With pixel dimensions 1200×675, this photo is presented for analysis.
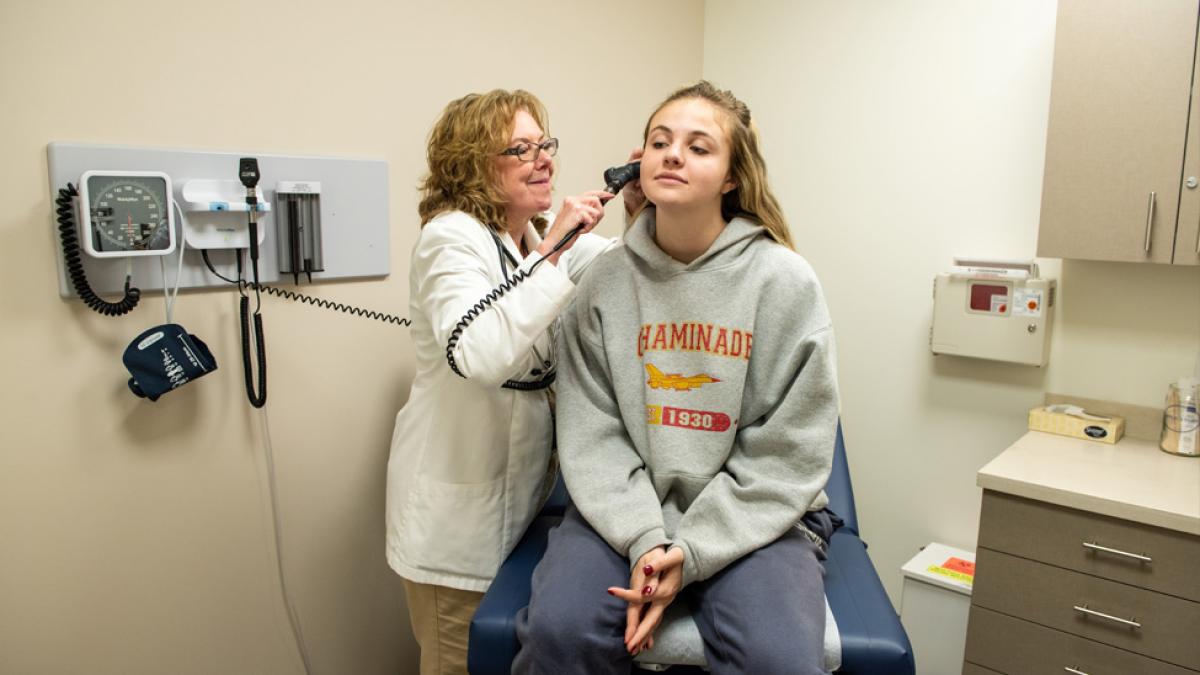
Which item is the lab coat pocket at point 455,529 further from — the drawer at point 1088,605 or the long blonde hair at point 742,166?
the drawer at point 1088,605

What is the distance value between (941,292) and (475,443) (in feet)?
5.03

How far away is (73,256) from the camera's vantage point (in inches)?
52.9

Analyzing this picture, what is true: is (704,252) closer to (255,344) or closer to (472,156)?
(472,156)

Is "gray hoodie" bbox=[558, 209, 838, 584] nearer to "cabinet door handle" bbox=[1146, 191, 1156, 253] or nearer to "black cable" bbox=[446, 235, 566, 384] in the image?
"black cable" bbox=[446, 235, 566, 384]

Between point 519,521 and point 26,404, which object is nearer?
point 26,404

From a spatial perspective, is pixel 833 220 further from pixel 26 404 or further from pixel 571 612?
pixel 26 404

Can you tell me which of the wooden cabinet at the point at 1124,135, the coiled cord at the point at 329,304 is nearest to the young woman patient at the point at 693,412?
the coiled cord at the point at 329,304

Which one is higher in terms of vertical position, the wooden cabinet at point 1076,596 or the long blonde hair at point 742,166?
the long blonde hair at point 742,166

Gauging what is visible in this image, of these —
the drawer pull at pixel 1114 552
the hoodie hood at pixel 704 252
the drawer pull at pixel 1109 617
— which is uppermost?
the hoodie hood at pixel 704 252

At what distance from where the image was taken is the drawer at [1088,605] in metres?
1.69

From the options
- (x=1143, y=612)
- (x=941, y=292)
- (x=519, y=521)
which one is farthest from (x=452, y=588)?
(x=941, y=292)

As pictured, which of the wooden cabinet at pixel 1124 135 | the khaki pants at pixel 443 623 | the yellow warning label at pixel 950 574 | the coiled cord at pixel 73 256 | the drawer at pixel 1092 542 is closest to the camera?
the coiled cord at pixel 73 256

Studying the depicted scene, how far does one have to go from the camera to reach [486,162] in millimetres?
1557

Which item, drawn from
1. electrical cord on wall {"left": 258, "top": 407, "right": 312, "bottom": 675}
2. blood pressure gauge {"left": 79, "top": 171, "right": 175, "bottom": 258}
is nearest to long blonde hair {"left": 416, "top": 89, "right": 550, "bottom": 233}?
blood pressure gauge {"left": 79, "top": 171, "right": 175, "bottom": 258}
